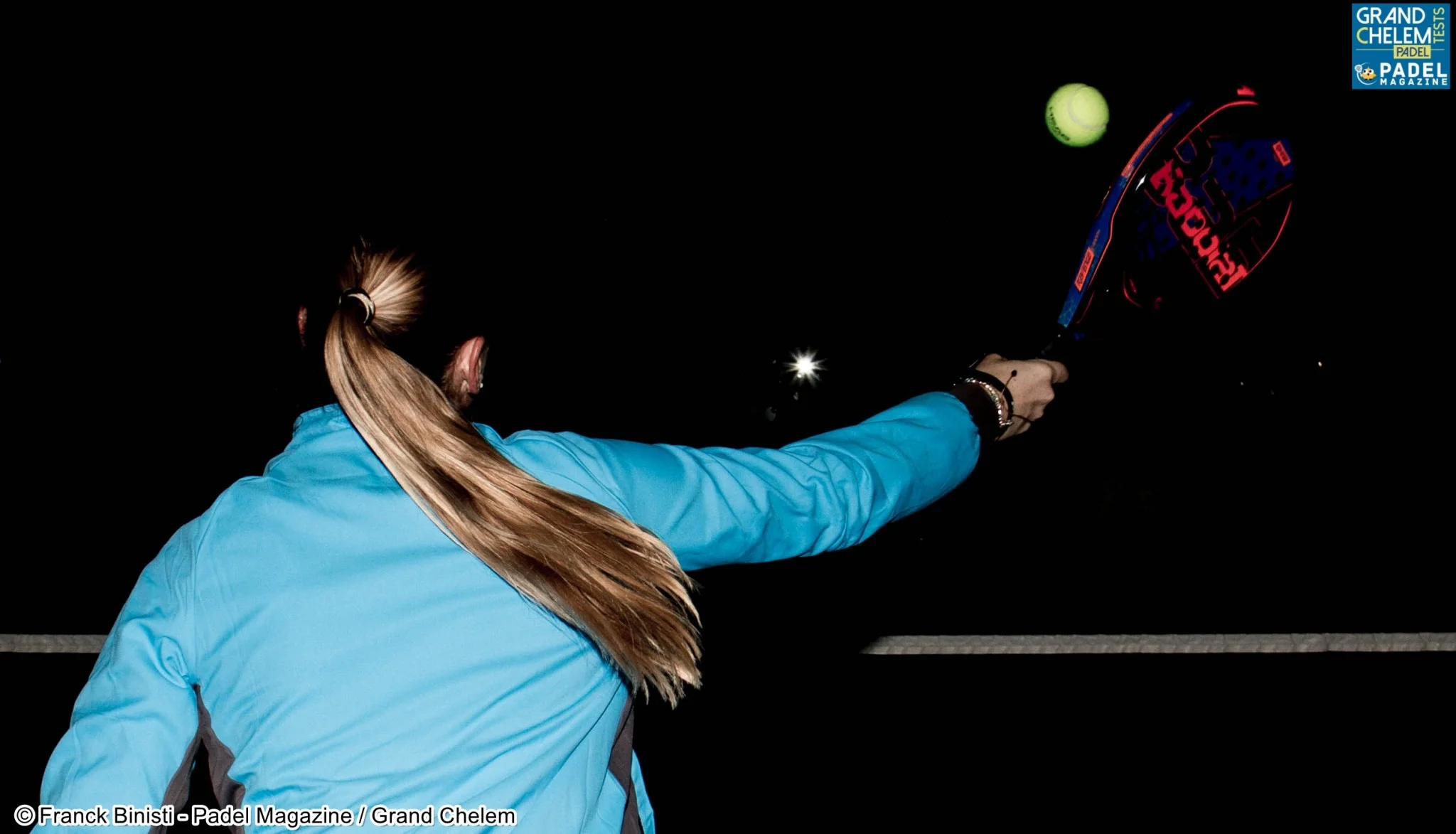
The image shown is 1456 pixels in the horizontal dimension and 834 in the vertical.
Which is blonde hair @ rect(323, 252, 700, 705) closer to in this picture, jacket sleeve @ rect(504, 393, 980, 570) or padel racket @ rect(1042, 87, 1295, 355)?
jacket sleeve @ rect(504, 393, 980, 570)

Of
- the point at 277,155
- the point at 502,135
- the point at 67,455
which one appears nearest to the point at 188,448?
the point at 67,455

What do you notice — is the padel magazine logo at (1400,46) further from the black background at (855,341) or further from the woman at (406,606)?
the woman at (406,606)

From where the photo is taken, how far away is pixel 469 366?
111cm

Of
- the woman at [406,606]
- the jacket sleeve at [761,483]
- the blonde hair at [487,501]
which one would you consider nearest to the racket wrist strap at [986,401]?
the jacket sleeve at [761,483]

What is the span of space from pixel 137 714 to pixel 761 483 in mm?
612

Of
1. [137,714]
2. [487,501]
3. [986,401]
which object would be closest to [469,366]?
[487,501]

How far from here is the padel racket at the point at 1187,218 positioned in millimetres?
1908

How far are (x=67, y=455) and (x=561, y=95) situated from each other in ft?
7.89

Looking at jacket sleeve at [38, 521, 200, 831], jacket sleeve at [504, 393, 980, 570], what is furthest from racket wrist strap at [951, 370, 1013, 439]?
jacket sleeve at [38, 521, 200, 831]

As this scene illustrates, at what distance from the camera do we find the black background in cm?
289

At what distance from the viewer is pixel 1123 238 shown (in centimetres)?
193

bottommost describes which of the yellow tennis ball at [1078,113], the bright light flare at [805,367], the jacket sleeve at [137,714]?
the bright light flare at [805,367]

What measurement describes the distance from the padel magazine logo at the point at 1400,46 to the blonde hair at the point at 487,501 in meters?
3.39

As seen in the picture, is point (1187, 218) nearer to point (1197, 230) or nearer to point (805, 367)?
point (1197, 230)
